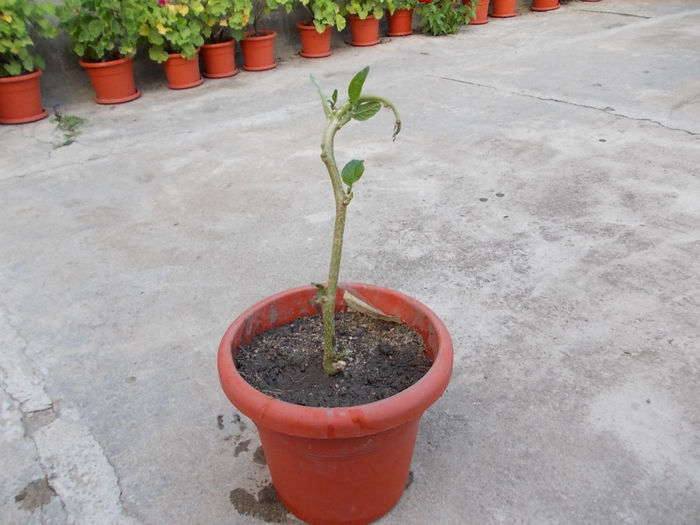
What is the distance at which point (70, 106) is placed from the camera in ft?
15.0

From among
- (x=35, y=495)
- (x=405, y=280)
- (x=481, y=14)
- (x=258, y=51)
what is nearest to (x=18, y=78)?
(x=258, y=51)

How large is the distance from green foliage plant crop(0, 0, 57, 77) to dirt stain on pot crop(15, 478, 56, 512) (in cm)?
341

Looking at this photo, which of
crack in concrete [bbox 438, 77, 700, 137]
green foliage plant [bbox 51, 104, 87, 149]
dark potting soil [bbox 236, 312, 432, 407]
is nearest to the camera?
dark potting soil [bbox 236, 312, 432, 407]

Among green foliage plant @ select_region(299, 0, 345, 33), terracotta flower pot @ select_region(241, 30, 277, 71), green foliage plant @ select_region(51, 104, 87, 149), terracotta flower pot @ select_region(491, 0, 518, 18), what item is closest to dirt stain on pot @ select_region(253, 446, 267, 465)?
green foliage plant @ select_region(51, 104, 87, 149)

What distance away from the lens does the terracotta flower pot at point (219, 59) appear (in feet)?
16.2

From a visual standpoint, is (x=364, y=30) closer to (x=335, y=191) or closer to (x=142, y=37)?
(x=142, y=37)

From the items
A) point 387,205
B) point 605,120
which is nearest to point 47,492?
point 387,205

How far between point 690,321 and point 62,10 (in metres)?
4.28

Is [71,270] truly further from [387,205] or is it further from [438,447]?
[438,447]

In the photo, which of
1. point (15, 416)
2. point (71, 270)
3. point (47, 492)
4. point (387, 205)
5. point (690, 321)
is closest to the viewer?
point (47, 492)

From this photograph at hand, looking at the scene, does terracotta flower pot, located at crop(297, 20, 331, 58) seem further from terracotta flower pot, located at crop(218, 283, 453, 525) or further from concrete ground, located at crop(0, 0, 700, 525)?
terracotta flower pot, located at crop(218, 283, 453, 525)

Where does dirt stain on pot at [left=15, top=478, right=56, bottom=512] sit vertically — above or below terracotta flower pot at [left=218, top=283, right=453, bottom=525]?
below

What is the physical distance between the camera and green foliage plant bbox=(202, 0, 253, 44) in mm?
4652

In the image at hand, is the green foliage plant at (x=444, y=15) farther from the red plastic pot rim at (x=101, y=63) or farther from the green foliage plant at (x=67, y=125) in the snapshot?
the green foliage plant at (x=67, y=125)
